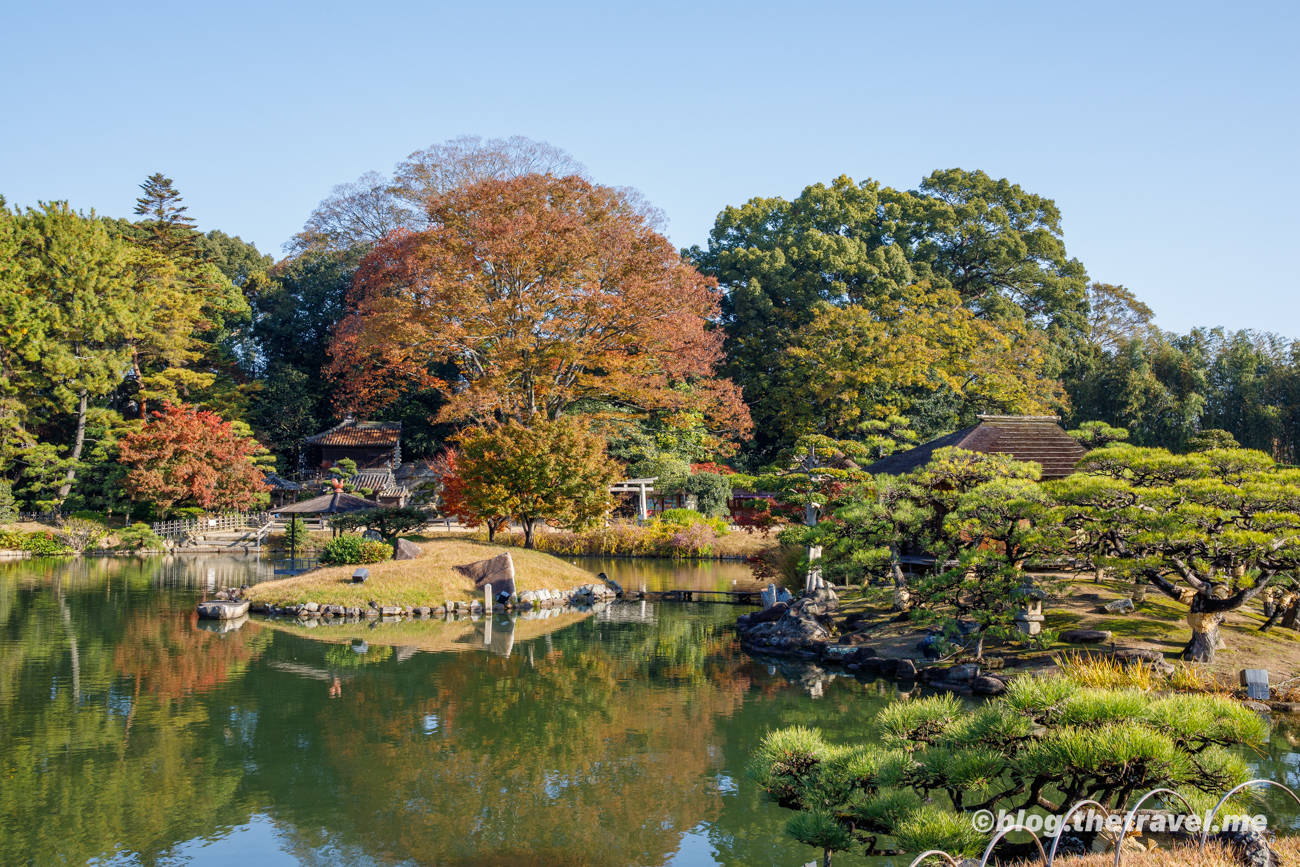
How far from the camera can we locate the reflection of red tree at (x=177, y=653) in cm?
1200

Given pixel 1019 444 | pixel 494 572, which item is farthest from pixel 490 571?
pixel 1019 444

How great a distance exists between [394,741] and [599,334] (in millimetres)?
19611

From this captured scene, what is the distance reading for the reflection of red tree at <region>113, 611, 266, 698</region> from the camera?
1200 centimetres

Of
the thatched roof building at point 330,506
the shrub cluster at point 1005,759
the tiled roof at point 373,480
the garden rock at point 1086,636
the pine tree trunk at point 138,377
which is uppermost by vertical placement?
the pine tree trunk at point 138,377

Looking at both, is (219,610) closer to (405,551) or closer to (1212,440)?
(405,551)

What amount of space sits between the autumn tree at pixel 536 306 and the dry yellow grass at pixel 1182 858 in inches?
790

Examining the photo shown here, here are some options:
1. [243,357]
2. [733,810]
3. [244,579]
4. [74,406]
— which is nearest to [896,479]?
[733,810]

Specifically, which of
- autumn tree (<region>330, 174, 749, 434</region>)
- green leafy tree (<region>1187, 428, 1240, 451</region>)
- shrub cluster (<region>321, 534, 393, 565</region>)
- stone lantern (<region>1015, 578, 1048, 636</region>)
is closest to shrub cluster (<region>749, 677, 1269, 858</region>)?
stone lantern (<region>1015, 578, 1048, 636</region>)

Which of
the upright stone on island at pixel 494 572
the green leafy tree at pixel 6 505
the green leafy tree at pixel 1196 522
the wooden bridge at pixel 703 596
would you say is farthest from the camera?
the green leafy tree at pixel 6 505

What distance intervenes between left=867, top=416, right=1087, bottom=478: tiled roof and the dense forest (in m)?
6.92

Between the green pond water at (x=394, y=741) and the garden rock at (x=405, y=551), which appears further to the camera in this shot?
the garden rock at (x=405, y=551)

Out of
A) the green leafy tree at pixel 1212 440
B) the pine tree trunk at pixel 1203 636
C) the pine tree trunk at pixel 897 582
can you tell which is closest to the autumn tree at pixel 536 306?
the pine tree trunk at pixel 897 582

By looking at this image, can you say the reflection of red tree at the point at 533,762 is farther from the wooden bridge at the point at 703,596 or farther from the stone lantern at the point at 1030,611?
the wooden bridge at the point at 703,596

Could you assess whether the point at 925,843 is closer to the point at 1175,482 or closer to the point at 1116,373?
the point at 1175,482
